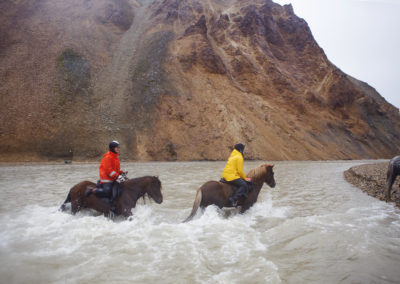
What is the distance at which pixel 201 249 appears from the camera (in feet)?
15.2

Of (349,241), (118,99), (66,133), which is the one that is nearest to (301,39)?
(118,99)

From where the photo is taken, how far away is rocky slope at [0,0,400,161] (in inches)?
1156

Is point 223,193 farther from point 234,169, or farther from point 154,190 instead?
point 154,190

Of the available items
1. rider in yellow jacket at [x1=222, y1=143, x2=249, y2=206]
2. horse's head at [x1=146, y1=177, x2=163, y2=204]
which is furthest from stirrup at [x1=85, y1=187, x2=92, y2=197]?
rider in yellow jacket at [x1=222, y1=143, x2=249, y2=206]

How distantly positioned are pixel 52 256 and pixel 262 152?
30.7m

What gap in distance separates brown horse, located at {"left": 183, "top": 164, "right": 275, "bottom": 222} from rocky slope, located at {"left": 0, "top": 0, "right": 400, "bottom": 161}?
21.7 metres

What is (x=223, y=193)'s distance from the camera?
6.85m

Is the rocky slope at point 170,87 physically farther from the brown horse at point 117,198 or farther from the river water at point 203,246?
the river water at point 203,246

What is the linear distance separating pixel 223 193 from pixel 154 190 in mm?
1839

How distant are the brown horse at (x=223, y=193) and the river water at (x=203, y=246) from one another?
10.3 inches

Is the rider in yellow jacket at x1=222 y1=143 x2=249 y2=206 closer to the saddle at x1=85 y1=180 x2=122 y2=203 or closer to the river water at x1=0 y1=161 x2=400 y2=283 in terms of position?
the river water at x1=0 y1=161 x2=400 y2=283

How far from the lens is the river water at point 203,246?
366 centimetres

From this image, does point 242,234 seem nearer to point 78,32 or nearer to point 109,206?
point 109,206

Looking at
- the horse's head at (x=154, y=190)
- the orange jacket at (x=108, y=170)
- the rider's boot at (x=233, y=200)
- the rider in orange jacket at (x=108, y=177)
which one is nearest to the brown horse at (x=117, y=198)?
the horse's head at (x=154, y=190)
